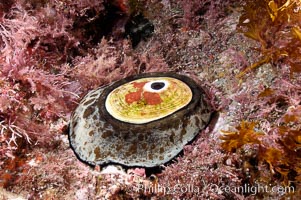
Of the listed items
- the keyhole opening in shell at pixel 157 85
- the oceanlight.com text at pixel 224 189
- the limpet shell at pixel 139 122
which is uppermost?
the keyhole opening in shell at pixel 157 85

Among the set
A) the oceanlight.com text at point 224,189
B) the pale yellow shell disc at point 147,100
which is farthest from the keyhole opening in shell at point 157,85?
the oceanlight.com text at point 224,189

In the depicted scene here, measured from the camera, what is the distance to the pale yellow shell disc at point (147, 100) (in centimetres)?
244

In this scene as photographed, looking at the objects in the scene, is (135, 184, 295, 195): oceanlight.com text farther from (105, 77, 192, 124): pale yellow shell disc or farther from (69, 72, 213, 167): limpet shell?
(105, 77, 192, 124): pale yellow shell disc

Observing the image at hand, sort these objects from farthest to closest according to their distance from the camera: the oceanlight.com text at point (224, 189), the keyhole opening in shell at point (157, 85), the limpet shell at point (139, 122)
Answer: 1. the keyhole opening in shell at point (157, 85)
2. the limpet shell at point (139, 122)
3. the oceanlight.com text at point (224, 189)

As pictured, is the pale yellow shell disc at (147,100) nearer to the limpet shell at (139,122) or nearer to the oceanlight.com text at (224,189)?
the limpet shell at (139,122)

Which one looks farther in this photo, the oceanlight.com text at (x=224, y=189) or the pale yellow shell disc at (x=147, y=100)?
the pale yellow shell disc at (x=147, y=100)

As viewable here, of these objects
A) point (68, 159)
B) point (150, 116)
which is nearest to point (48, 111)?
point (68, 159)

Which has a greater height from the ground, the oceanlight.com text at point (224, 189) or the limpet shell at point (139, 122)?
the limpet shell at point (139, 122)

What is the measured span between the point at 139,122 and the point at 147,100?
0.69 ft

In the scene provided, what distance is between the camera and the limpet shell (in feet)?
7.72

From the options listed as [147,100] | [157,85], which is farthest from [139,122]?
[157,85]

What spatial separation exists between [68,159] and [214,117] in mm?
1184

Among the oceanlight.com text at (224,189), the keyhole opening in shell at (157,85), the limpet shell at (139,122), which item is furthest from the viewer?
the keyhole opening in shell at (157,85)

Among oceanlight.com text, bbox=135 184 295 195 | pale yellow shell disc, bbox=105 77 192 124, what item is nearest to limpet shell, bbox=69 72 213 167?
pale yellow shell disc, bbox=105 77 192 124
